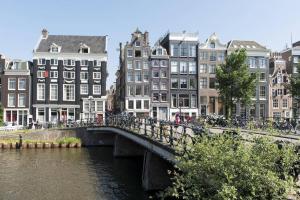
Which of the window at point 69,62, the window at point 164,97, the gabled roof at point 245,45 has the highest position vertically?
the gabled roof at point 245,45

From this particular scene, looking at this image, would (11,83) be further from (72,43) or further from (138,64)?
(138,64)

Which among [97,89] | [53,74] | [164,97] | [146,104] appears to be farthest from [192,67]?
[53,74]

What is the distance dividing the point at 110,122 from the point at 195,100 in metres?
29.3

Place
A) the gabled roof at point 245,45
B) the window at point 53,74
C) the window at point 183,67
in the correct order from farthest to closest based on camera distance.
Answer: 1. the gabled roof at point 245,45
2. the window at point 183,67
3. the window at point 53,74

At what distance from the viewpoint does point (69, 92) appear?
2800 inches

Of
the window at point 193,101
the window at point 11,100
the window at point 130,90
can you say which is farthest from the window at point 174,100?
the window at point 11,100

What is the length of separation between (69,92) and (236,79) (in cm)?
3498

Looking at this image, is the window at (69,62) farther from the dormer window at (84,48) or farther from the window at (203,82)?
the window at (203,82)

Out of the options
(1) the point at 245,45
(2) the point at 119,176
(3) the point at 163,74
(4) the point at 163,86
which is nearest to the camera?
(2) the point at 119,176

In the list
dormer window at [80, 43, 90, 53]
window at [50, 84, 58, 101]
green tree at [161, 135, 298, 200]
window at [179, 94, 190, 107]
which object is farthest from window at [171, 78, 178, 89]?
green tree at [161, 135, 298, 200]

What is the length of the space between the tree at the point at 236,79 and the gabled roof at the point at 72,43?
1227 inches

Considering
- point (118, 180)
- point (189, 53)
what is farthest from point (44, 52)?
point (118, 180)

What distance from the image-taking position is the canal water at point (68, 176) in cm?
2517

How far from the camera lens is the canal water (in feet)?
82.6
